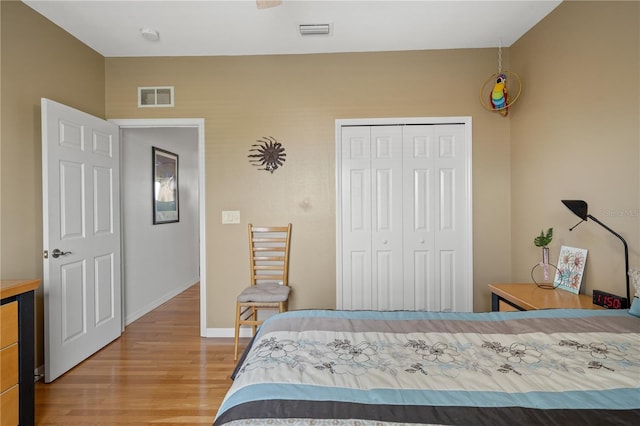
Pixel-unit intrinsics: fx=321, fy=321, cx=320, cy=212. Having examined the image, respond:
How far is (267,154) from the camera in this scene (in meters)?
3.20

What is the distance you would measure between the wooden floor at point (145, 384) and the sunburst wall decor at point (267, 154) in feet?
5.75

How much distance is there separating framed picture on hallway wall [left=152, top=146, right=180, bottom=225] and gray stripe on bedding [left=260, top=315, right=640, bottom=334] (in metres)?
3.41

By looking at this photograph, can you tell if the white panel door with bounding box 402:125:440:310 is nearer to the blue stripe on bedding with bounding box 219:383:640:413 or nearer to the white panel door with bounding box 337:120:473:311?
the white panel door with bounding box 337:120:473:311

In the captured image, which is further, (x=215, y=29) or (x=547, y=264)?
(x=215, y=29)

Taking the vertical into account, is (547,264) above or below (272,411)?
above

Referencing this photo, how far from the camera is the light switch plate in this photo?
10.6 ft

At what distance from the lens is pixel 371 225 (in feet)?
10.4

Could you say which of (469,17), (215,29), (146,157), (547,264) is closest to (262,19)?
(215,29)

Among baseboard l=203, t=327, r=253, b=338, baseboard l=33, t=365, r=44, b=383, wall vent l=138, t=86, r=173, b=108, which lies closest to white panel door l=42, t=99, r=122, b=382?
baseboard l=33, t=365, r=44, b=383

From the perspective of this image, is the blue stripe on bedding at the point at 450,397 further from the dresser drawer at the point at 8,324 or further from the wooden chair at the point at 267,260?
the wooden chair at the point at 267,260

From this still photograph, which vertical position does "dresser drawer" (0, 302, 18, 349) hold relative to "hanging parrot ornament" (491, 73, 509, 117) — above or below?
below

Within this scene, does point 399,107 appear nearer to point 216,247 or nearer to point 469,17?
point 469,17

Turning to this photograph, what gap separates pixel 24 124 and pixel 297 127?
2123 millimetres

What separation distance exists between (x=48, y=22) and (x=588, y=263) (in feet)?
14.5
